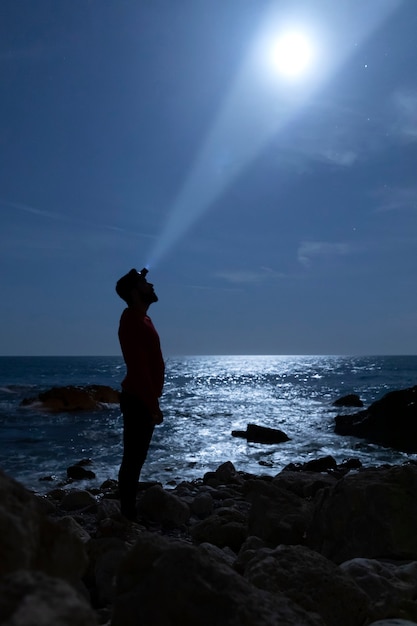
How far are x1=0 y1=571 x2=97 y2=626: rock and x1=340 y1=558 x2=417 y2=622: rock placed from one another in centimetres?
199

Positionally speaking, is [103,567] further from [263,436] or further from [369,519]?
[263,436]

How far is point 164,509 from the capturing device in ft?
19.4

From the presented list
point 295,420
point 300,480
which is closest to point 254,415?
point 295,420

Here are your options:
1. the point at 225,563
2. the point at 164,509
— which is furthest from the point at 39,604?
the point at 164,509

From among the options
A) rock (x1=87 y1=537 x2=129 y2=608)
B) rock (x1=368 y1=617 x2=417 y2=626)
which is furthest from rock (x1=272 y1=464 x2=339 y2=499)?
rock (x1=368 y1=617 x2=417 y2=626)

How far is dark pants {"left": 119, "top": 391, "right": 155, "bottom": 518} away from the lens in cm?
482

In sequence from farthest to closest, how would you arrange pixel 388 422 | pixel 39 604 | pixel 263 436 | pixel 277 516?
1. pixel 388 422
2. pixel 263 436
3. pixel 277 516
4. pixel 39 604

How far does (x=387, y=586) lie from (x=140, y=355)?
105 inches

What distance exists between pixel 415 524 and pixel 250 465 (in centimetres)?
924

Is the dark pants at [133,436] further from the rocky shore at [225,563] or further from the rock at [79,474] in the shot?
the rock at [79,474]

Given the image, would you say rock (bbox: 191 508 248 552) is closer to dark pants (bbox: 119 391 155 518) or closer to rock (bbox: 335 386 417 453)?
dark pants (bbox: 119 391 155 518)

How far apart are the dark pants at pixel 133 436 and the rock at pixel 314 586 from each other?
7.33ft

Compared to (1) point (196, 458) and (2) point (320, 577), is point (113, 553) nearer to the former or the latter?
(2) point (320, 577)

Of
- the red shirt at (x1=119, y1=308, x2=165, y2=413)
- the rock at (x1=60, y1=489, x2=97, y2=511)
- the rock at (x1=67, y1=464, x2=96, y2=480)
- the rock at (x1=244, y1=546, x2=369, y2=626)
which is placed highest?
the red shirt at (x1=119, y1=308, x2=165, y2=413)
